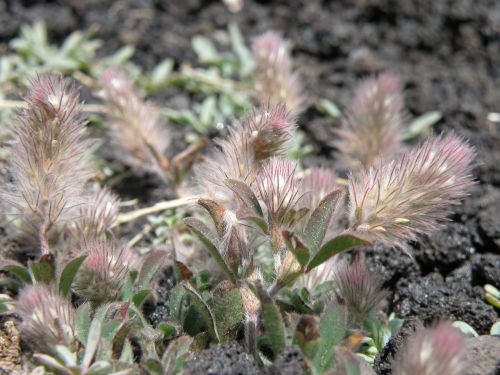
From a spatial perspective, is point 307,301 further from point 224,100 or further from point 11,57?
point 11,57

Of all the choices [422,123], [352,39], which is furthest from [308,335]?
[352,39]

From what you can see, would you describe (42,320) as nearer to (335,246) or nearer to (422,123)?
(335,246)

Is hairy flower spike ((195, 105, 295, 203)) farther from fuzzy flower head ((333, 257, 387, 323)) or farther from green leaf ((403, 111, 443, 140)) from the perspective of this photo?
green leaf ((403, 111, 443, 140))

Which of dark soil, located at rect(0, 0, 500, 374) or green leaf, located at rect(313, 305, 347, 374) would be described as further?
dark soil, located at rect(0, 0, 500, 374)

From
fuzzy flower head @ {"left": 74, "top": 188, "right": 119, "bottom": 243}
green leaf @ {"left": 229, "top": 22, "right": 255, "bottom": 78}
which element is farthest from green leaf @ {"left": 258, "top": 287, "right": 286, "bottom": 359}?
green leaf @ {"left": 229, "top": 22, "right": 255, "bottom": 78}

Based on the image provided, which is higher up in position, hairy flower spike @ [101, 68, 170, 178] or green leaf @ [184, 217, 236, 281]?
hairy flower spike @ [101, 68, 170, 178]

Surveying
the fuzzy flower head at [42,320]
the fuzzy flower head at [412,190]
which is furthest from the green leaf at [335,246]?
the fuzzy flower head at [42,320]

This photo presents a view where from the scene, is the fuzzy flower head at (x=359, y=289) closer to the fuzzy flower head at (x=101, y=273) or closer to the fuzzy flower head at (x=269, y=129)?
the fuzzy flower head at (x=269, y=129)
